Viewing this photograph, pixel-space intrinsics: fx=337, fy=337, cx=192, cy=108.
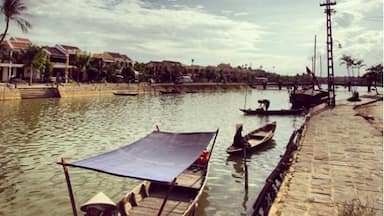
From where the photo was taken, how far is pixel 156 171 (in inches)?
328

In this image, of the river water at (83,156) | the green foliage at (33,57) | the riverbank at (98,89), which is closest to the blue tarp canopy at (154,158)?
the river water at (83,156)

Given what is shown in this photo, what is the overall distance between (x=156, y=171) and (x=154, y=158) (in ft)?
5.08

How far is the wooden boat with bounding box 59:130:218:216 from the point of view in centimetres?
789

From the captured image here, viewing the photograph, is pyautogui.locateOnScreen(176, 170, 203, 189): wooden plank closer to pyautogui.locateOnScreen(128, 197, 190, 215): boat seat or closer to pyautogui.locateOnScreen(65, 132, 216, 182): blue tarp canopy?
pyautogui.locateOnScreen(128, 197, 190, 215): boat seat

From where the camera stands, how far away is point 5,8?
124ft

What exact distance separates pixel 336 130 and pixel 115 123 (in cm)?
1917

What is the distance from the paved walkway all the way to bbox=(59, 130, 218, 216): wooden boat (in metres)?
2.83

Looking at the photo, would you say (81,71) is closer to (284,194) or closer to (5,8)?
(5,8)

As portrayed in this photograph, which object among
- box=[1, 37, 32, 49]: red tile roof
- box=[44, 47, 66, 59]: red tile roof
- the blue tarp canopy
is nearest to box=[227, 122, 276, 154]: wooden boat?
the blue tarp canopy

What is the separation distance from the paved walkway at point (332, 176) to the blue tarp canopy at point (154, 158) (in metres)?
2.86

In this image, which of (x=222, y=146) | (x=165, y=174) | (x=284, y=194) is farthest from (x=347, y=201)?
(x=222, y=146)

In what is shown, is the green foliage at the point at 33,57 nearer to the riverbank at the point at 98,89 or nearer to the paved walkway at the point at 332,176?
the riverbank at the point at 98,89

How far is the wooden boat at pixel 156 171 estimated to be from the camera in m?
7.89

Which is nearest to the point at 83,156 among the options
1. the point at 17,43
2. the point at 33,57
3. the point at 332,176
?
the point at 332,176
